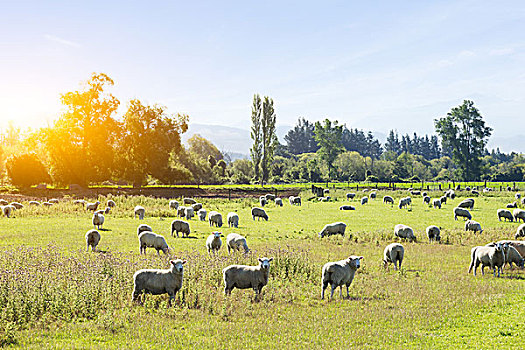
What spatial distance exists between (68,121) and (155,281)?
186ft

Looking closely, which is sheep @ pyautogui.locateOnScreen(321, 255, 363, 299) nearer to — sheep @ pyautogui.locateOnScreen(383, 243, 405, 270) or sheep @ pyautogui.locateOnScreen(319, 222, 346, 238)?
sheep @ pyautogui.locateOnScreen(383, 243, 405, 270)

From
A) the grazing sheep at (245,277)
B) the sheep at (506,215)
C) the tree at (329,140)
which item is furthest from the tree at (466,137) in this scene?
the grazing sheep at (245,277)

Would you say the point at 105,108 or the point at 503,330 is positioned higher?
the point at 105,108

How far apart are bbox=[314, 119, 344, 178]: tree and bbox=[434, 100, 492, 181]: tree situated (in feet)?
92.3

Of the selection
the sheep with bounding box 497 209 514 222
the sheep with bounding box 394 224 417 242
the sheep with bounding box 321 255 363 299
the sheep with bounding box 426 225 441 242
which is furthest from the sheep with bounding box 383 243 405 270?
the sheep with bounding box 497 209 514 222

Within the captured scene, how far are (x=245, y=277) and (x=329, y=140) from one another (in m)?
113

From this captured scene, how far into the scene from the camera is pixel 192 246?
20578 millimetres

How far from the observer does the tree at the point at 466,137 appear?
4311 inches

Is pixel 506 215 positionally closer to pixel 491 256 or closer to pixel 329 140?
pixel 491 256

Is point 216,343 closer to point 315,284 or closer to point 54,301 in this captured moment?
point 54,301

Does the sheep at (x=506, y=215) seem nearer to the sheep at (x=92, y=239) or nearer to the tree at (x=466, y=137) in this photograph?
the sheep at (x=92, y=239)

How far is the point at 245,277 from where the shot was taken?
11.9 metres

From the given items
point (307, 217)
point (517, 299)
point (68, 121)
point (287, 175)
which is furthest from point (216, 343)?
point (287, 175)

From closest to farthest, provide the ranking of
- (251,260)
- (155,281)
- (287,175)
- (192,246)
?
(155,281)
(251,260)
(192,246)
(287,175)
